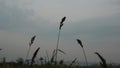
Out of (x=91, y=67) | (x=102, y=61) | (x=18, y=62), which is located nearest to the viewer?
(x=102, y=61)

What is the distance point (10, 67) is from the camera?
3.18 meters

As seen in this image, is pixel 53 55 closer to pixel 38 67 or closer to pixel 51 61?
pixel 51 61

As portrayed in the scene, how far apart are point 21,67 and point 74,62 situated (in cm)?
77

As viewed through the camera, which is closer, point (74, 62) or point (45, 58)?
point (74, 62)

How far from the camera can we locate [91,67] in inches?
307

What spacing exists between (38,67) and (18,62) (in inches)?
28.8

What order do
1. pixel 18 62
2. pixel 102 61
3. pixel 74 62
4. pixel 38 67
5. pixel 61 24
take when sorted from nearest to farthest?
pixel 102 61 → pixel 61 24 → pixel 74 62 → pixel 18 62 → pixel 38 67

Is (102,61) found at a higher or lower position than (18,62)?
lower

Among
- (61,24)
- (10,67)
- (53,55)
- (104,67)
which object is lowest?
(104,67)

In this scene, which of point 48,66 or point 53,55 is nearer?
point 53,55

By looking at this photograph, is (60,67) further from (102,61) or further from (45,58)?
(102,61)

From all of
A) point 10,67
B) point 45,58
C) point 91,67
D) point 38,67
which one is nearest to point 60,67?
point 38,67

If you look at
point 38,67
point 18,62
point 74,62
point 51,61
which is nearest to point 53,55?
point 51,61

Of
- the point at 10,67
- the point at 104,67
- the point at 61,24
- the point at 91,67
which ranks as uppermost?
the point at 91,67
